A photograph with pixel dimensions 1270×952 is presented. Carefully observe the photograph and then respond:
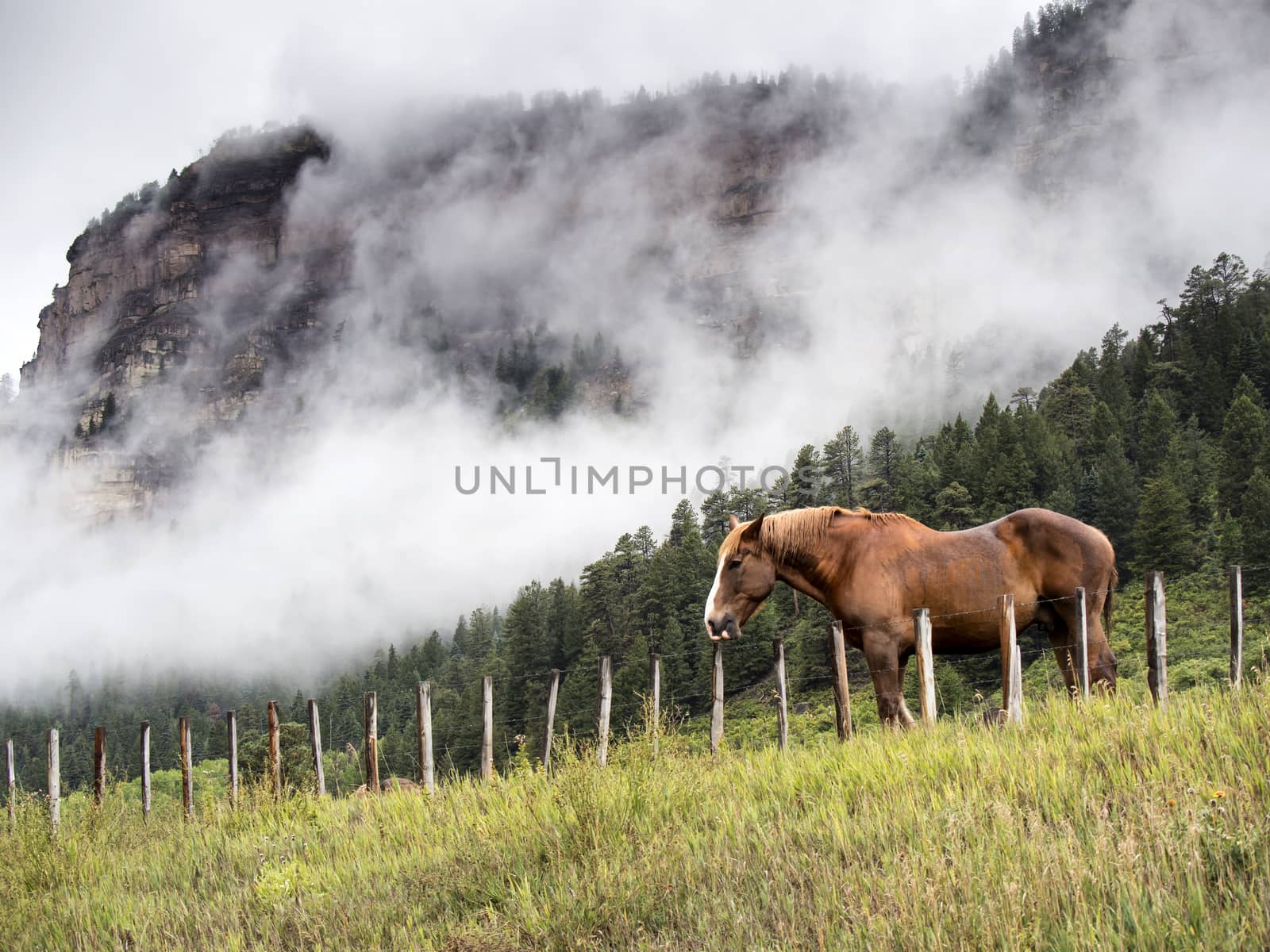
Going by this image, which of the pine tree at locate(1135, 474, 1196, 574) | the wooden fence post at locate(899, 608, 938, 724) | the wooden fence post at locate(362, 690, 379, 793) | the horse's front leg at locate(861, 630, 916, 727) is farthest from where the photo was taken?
the pine tree at locate(1135, 474, 1196, 574)

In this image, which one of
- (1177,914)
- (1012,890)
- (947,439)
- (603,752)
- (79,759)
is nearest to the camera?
(1177,914)

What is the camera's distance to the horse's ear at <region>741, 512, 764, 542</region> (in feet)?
29.3

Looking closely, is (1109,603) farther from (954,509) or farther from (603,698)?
(954,509)

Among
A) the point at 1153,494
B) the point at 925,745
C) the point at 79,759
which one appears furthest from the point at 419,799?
the point at 79,759

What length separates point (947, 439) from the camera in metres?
79.2

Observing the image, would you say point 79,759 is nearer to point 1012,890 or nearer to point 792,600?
point 792,600

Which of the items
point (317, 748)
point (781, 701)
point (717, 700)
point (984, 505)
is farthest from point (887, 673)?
point (984, 505)

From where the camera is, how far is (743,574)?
8969mm

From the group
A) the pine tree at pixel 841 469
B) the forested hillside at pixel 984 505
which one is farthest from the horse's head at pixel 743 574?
the pine tree at pixel 841 469

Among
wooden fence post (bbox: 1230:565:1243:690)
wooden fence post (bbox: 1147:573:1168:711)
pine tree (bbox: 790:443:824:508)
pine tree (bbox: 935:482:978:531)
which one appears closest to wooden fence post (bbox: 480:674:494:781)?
wooden fence post (bbox: 1147:573:1168:711)

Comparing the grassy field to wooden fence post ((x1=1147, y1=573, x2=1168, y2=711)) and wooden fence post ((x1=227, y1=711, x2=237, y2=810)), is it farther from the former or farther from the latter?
wooden fence post ((x1=227, y1=711, x2=237, y2=810))

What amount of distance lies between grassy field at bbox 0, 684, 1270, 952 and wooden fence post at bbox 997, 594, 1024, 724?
0.47m

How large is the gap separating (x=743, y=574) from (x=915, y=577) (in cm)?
174

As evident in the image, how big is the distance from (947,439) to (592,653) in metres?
38.6
